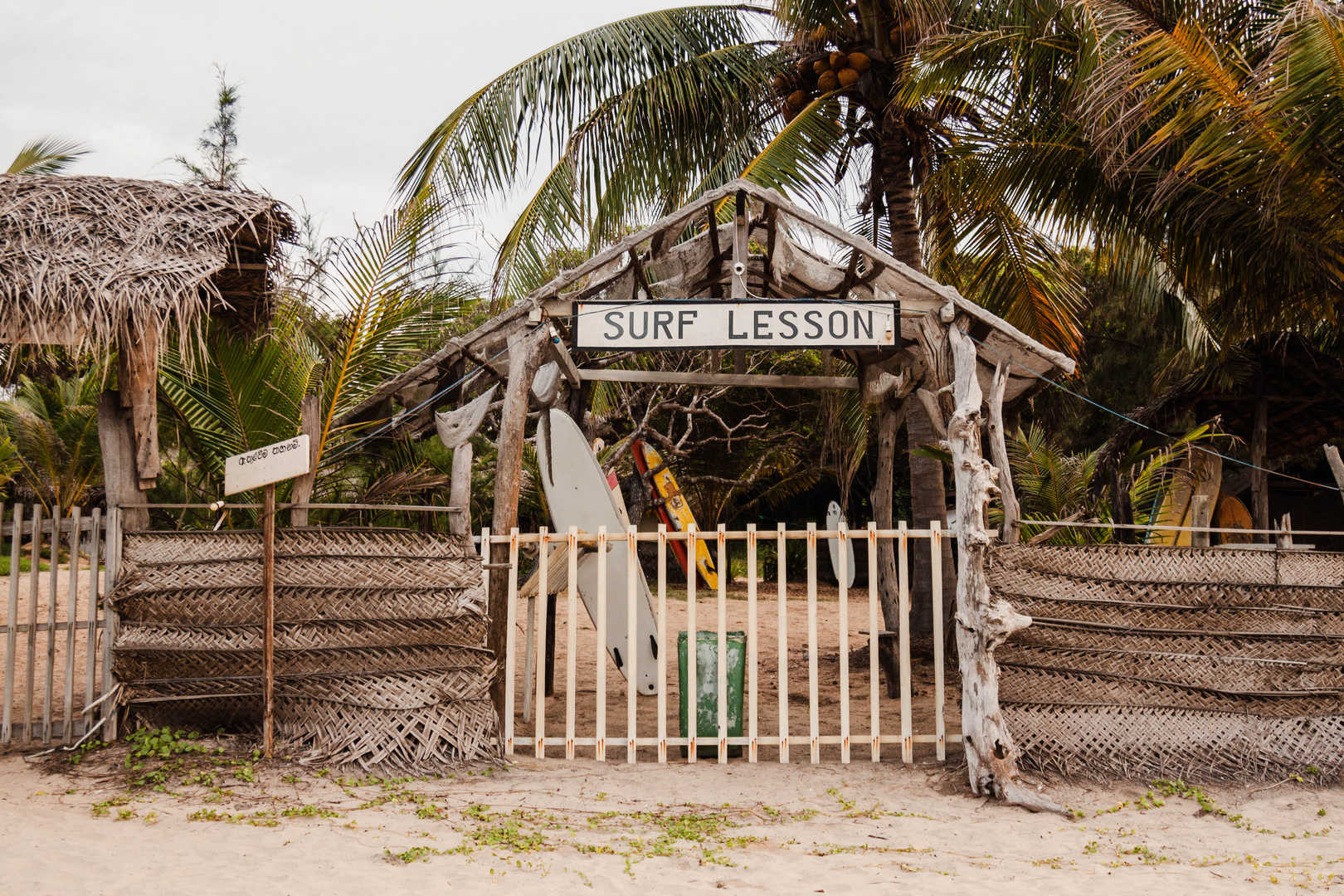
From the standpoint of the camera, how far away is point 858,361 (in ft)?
23.9

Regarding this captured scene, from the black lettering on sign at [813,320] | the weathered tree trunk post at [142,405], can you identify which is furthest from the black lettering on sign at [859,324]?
the weathered tree trunk post at [142,405]

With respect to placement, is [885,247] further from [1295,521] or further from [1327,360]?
[1295,521]

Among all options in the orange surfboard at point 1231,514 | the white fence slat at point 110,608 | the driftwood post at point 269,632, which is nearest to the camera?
the driftwood post at point 269,632

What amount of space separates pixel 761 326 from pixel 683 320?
1.48 ft

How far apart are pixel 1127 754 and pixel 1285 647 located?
3.66 ft

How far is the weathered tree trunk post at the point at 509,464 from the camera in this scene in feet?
18.5

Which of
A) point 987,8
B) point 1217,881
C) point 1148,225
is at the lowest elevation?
point 1217,881

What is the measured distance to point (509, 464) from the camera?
19.2 ft

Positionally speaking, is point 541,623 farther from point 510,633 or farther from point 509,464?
point 509,464

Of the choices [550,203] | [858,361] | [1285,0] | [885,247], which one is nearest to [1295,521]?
[885,247]

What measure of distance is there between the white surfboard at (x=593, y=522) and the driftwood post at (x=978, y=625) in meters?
2.21

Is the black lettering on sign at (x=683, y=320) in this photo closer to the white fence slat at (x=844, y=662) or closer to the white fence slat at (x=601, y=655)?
the white fence slat at (x=601, y=655)

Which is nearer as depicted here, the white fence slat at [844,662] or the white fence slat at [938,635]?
the white fence slat at [938,635]

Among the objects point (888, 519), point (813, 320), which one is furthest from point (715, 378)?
point (888, 519)
